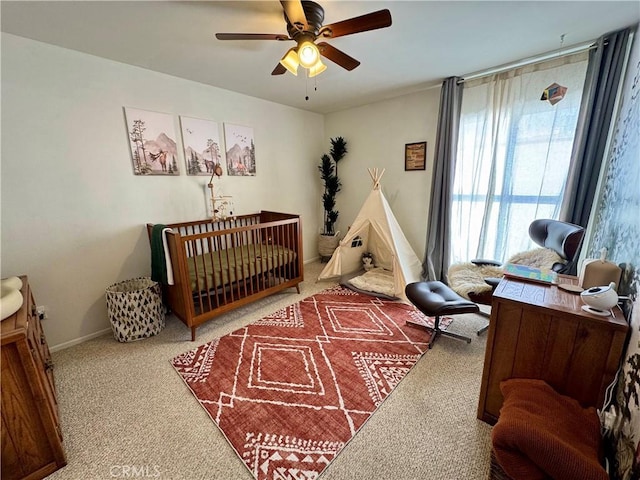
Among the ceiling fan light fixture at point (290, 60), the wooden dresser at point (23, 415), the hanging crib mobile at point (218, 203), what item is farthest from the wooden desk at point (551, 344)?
the hanging crib mobile at point (218, 203)

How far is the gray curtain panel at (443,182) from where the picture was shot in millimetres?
2969

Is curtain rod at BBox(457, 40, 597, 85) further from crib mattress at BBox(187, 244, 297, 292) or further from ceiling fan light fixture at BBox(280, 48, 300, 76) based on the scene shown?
crib mattress at BBox(187, 244, 297, 292)

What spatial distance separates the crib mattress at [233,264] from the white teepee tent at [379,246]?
2.56 feet

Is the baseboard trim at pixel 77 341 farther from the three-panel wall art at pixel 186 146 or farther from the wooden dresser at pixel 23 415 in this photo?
the three-panel wall art at pixel 186 146

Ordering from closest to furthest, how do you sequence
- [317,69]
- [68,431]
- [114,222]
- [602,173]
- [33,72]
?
[68,431], [317,69], [33,72], [602,173], [114,222]

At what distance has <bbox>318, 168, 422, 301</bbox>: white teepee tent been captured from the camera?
307 cm

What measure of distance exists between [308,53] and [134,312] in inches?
97.0

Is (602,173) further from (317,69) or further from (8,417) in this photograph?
(8,417)

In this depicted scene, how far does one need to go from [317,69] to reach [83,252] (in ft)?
8.25

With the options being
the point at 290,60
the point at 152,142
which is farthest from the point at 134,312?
the point at 290,60

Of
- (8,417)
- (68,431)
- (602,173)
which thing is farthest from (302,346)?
(602,173)

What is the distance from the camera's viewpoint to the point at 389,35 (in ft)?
6.56

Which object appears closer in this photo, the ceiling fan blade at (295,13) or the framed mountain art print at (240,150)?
the ceiling fan blade at (295,13)

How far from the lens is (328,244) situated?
4.32m
